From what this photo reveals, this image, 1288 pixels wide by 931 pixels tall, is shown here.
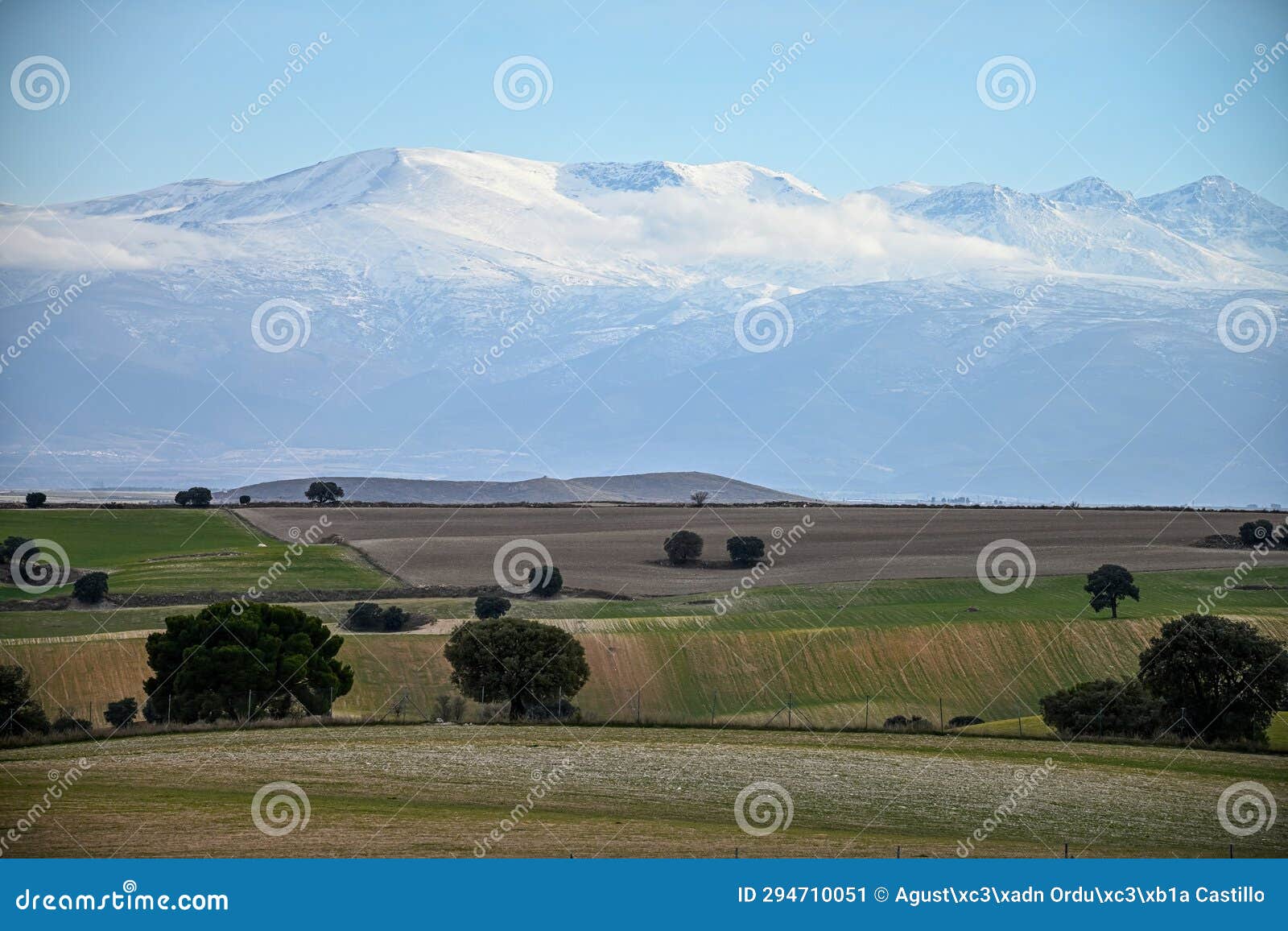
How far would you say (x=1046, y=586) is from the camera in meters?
75.8

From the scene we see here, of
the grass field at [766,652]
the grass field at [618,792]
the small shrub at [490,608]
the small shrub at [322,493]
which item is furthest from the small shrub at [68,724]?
the small shrub at [322,493]

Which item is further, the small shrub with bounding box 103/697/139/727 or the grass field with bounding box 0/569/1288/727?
the grass field with bounding box 0/569/1288/727

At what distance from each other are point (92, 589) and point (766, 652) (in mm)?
33423

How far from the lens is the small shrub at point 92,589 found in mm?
67375

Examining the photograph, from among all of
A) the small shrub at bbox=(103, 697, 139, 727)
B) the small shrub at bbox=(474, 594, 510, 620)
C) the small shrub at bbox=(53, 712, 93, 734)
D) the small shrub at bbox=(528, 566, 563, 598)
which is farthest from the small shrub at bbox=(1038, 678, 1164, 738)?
the small shrub at bbox=(528, 566, 563, 598)

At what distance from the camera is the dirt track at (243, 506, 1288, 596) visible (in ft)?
272

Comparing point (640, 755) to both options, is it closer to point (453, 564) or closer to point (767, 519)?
point (453, 564)

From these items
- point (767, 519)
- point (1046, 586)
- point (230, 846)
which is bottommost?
Answer: point (230, 846)

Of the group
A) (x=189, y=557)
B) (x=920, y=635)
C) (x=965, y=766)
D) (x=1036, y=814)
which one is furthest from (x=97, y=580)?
(x=1036, y=814)

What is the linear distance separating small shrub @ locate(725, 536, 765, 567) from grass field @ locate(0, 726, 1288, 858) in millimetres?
48748

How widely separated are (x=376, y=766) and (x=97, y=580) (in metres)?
41.7

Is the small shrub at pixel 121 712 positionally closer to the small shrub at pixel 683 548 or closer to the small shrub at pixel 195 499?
the small shrub at pixel 683 548

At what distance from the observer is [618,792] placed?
28984 millimetres

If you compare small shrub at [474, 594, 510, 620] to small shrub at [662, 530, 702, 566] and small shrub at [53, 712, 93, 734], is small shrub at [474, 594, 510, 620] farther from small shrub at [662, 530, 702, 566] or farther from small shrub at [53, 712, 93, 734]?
small shrub at [662, 530, 702, 566]
